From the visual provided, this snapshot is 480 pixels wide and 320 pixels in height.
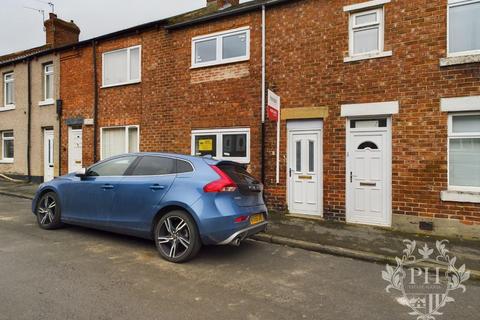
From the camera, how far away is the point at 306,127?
8.34 meters

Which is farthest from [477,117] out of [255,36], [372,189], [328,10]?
[255,36]

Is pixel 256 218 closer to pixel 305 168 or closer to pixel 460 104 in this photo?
pixel 305 168

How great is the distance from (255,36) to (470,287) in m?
A: 7.34

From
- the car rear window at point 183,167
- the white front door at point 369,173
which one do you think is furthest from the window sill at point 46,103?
the white front door at point 369,173

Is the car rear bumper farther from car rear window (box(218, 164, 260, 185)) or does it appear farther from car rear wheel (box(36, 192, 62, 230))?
car rear wheel (box(36, 192, 62, 230))

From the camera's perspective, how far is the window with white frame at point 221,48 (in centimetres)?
922

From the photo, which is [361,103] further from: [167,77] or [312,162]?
[167,77]

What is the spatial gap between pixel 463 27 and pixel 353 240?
4902 millimetres

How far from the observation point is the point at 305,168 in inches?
329

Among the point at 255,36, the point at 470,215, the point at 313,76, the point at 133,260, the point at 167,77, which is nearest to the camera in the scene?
the point at 133,260

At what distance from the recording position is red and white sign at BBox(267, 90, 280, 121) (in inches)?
309

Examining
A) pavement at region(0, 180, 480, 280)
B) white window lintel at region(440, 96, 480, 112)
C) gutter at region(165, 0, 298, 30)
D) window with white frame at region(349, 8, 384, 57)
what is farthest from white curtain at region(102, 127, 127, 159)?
white window lintel at region(440, 96, 480, 112)

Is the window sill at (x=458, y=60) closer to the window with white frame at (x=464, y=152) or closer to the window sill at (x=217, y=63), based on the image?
the window with white frame at (x=464, y=152)

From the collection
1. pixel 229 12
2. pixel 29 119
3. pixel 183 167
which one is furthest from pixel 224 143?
pixel 29 119
